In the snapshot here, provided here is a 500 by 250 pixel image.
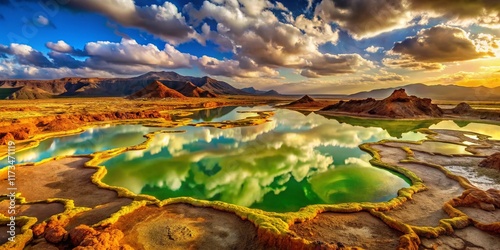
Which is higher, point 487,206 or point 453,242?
point 487,206

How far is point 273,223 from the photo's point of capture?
14.0m

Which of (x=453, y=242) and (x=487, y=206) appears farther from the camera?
(x=487, y=206)

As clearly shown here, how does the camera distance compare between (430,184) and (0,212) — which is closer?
(0,212)

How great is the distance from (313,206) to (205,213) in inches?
271

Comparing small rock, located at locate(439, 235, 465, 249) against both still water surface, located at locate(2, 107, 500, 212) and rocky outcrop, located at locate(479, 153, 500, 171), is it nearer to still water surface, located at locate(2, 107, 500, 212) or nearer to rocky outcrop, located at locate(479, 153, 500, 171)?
still water surface, located at locate(2, 107, 500, 212)

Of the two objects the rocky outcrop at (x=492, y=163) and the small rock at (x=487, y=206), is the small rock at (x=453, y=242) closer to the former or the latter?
the small rock at (x=487, y=206)

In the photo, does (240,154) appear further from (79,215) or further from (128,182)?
(79,215)

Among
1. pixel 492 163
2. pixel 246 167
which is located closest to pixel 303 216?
pixel 246 167

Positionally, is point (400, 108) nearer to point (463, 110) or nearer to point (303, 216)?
point (463, 110)

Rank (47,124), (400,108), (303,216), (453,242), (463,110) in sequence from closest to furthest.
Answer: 1. (453,242)
2. (303,216)
3. (47,124)
4. (400,108)
5. (463,110)

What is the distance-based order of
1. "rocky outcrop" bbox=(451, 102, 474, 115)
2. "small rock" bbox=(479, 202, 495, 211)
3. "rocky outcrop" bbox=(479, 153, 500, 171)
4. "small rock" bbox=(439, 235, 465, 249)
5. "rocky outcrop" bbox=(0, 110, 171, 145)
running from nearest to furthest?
"small rock" bbox=(439, 235, 465, 249) → "small rock" bbox=(479, 202, 495, 211) → "rocky outcrop" bbox=(479, 153, 500, 171) → "rocky outcrop" bbox=(0, 110, 171, 145) → "rocky outcrop" bbox=(451, 102, 474, 115)

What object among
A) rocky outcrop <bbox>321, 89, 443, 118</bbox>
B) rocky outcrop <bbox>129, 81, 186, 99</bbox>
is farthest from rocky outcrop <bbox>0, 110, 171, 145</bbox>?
rocky outcrop <bbox>129, 81, 186, 99</bbox>

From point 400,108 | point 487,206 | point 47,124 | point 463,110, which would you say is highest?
point 400,108

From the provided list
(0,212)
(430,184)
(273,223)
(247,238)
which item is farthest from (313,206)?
(0,212)
